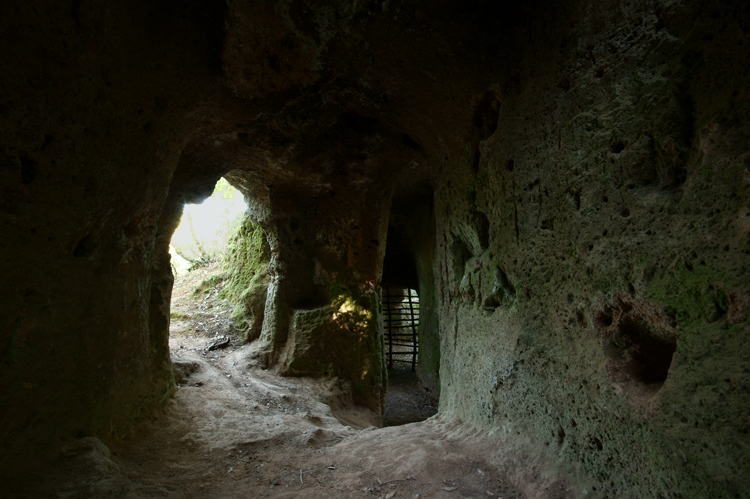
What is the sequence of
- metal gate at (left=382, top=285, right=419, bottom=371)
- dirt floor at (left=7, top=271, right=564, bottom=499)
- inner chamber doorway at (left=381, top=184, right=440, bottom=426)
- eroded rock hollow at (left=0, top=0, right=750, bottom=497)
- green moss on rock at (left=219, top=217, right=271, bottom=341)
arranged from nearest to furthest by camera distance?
eroded rock hollow at (left=0, top=0, right=750, bottom=497), dirt floor at (left=7, top=271, right=564, bottom=499), green moss on rock at (left=219, top=217, right=271, bottom=341), inner chamber doorway at (left=381, top=184, right=440, bottom=426), metal gate at (left=382, top=285, right=419, bottom=371)

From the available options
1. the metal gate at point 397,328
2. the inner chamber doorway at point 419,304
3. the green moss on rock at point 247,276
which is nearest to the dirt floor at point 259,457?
the green moss on rock at point 247,276

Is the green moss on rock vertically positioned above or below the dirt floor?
above

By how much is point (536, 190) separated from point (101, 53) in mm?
2291

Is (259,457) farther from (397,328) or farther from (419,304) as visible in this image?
(397,328)

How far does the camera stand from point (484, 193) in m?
2.90

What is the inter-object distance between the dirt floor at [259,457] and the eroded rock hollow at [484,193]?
0.16 metres

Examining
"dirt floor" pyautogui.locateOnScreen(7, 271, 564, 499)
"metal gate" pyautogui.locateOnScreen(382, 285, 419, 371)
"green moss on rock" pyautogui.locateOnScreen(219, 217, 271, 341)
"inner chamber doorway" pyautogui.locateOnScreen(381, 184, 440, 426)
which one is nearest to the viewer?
"dirt floor" pyautogui.locateOnScreen(7, 271, 564, 499)

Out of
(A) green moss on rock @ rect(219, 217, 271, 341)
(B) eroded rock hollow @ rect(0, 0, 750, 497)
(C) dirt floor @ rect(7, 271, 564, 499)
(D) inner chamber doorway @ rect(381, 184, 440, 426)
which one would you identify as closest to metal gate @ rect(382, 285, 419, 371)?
(D) inner chamber doorway @ rect(381, 184, 440, 426)

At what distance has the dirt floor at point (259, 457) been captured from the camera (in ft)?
6.42

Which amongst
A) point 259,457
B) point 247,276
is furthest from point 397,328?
point 259,457

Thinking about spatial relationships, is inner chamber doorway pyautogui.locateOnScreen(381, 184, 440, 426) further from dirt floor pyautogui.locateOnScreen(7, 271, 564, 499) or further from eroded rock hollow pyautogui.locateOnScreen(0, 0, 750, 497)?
eroded rock hollow pyautogui.locateOnScreen(0, 0, 750, 497)

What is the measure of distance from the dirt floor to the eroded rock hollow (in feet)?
0.52

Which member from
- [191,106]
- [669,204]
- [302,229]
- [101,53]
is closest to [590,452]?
[669,204]

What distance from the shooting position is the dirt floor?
196cm
